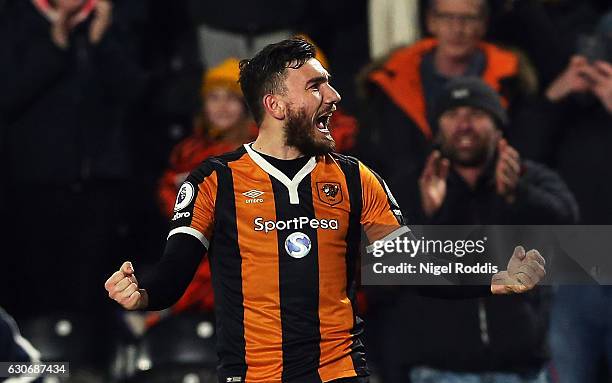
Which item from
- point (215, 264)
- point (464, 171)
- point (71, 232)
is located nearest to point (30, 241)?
point (71, 232)

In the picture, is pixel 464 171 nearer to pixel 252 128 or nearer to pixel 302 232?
pixel 252 128

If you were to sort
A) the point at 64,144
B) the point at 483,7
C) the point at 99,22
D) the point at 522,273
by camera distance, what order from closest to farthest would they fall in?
1. the point at 522,273
2. the point at 483,7
3. the point at 64,144
4. the point at 99,22

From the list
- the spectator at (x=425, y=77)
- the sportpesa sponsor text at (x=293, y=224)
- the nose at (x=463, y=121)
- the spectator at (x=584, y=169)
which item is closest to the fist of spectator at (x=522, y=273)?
the sportpesa sponsor text at (x=293, y=224)

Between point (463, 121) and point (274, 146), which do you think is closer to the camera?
point (274, 146)

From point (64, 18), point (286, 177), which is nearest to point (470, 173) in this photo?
point (286, 177)

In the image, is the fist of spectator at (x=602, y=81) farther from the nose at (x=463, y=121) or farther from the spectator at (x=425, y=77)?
the nose at (x=463, y=121)

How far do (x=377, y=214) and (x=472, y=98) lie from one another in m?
2.04

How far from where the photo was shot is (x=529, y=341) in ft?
20.0

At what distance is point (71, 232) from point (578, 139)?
2748 millimetres

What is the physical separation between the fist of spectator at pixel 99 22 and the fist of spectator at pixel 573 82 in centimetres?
247

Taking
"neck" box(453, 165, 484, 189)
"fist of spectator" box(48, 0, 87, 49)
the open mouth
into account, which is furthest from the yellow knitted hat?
the open mouth

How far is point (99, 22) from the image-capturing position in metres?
7.62

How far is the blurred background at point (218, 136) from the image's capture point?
650 cm

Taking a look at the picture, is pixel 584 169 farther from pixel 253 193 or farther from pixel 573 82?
pixel 253 193
